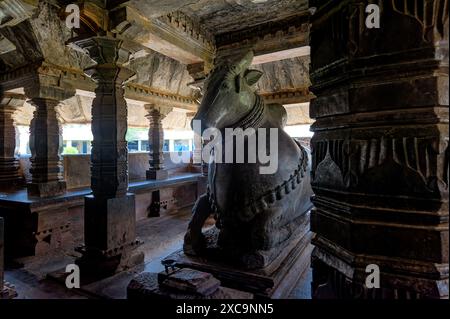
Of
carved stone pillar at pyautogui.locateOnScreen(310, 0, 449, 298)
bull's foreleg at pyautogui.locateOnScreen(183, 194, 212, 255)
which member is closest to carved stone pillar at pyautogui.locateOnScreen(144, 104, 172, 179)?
bull's foreleg at pyautogui.locateOnScreen(183, 194, 212, 255)

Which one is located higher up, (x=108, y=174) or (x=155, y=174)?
(x=108, y=174)

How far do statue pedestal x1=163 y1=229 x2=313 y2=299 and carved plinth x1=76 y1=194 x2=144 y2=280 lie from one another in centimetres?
161

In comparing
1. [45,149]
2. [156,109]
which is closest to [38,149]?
[45,149]

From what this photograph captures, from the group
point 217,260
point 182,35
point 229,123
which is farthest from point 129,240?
point 182,35

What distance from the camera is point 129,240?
3494 mm

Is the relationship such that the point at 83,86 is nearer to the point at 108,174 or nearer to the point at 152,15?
the point at 152,15

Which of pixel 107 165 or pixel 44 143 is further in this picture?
pixel 44 143

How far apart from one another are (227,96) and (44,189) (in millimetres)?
4569

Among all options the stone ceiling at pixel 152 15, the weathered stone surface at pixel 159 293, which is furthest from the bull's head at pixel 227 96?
the stone ceiling at pixel 152 15

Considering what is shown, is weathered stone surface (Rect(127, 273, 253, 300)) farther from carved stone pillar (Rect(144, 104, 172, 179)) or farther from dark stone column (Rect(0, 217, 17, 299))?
carved stone pillar (Rect(144, 104, 172, 179))

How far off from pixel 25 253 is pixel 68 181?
186cm

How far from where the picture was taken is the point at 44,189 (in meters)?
4.77

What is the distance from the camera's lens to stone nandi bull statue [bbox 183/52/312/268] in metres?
1.78

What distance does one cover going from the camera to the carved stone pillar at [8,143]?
583cm
